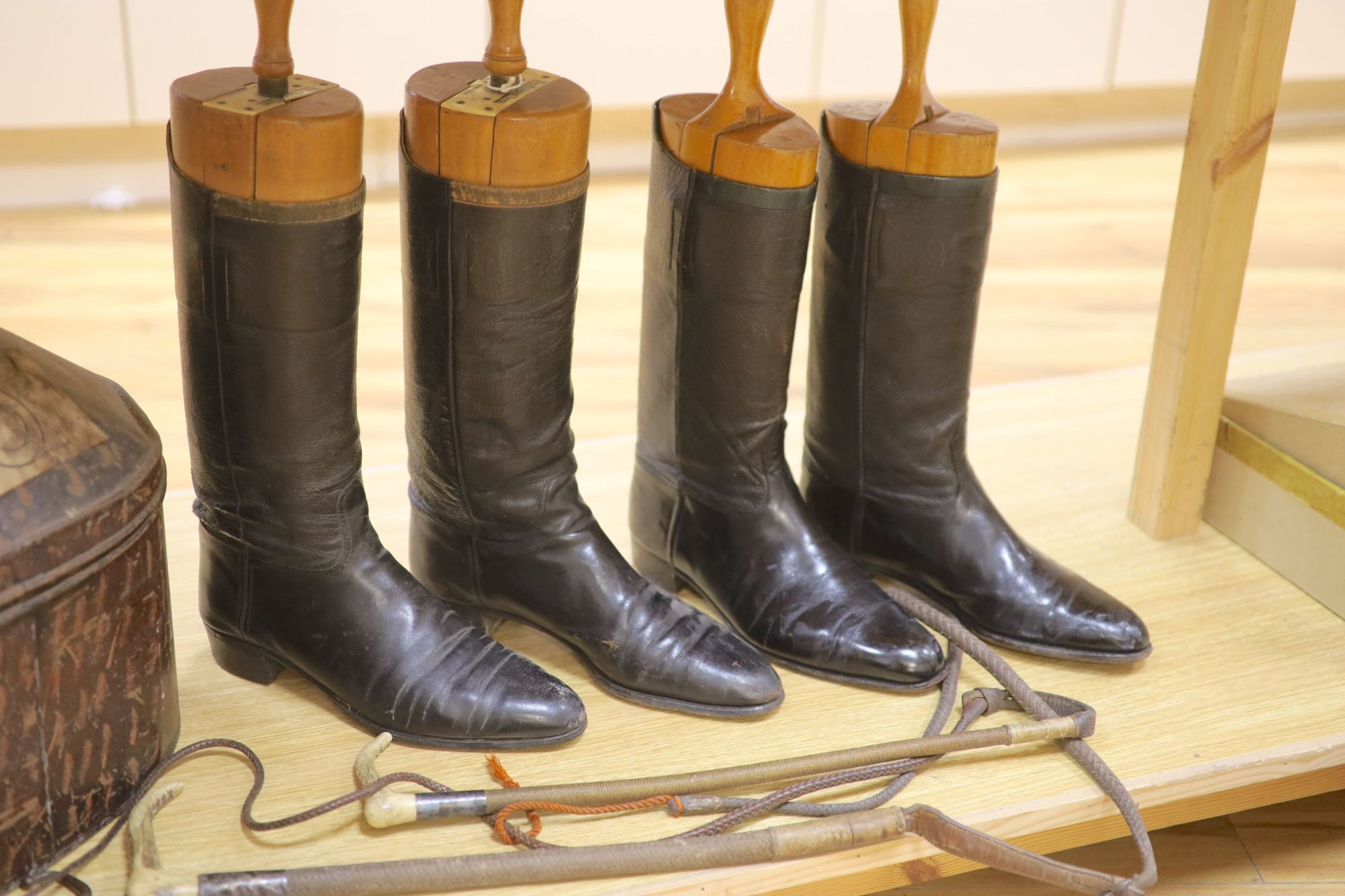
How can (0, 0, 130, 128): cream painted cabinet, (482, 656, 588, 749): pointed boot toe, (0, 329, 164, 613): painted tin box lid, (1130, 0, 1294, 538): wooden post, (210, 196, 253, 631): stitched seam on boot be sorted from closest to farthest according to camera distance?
(0, 329, 164, 613): painted tin box lid
(210, 196, 253, 631): stitched seam on boot
(482, 656, 588, 749): pointed boot toe
(1130, 0, 1294, 538): wooden post
(0, 0, 130, 128): cream painted cabinet

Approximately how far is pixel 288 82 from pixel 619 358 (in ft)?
3.75

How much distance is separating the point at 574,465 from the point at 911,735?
0.35m

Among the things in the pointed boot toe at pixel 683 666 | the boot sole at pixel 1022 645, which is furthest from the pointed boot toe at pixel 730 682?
the boot sole at pixel 1022 645

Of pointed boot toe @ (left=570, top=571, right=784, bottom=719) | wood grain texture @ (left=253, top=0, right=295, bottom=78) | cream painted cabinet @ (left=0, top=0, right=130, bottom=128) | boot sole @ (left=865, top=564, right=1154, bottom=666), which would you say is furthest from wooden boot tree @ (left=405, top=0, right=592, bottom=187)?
cream painted cabinet @ (left=0, top=0, right=130, bottom=128)

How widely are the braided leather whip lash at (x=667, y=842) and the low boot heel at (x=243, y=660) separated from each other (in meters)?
0.09

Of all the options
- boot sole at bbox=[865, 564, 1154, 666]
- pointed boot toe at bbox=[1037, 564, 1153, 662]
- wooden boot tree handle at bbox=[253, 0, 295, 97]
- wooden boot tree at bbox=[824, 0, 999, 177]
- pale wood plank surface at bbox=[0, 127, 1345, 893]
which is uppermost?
wooden boot tree handle at bbox=[253, 0, 295, 97]

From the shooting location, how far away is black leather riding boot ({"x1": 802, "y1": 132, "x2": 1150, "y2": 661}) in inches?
43.4

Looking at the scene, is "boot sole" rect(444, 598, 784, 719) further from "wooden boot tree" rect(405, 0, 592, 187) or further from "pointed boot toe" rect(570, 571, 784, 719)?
"wooden boot tree" rect(405, 0, 592, 187)

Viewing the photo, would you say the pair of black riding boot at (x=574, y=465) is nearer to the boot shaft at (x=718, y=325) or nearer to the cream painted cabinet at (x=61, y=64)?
the boot shaft at (x=718, y=325)

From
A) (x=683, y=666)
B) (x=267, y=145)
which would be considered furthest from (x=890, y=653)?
(x=267, y=145)

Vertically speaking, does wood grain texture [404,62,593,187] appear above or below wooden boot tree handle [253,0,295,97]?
below

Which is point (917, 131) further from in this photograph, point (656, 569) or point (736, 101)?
point (656, 569)

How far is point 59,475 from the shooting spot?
2.69 ft

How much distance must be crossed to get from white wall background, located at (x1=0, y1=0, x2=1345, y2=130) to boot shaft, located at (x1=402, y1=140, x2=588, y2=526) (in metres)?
1.78
